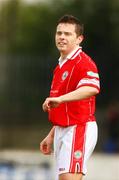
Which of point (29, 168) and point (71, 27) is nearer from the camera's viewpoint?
point (71, 27)

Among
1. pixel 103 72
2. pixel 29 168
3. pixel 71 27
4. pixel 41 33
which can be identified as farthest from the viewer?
pixel 41 33

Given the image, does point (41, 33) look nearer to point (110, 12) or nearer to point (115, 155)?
point (110, 12)

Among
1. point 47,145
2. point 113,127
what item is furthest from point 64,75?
point 113,127

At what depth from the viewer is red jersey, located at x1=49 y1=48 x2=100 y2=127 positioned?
656cm

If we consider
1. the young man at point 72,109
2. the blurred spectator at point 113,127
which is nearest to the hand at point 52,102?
the young man at point 72,109

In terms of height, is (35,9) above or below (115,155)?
above

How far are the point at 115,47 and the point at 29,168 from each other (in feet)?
9.87

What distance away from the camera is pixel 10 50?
677 inches

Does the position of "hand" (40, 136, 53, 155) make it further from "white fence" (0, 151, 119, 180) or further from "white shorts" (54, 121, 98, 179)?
"white fence" (0, 151, 119, 180)

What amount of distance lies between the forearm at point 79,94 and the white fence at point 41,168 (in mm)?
8013

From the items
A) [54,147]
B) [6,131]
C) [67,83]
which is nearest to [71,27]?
[67,83]

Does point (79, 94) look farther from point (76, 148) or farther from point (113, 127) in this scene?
point (113, 127)

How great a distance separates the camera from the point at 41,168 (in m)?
15.0

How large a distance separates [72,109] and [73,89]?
0.46 feet
